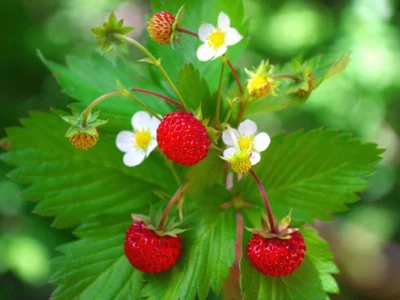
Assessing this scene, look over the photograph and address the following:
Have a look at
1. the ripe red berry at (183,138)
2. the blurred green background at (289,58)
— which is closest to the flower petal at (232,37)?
the ripe red berry at (183,138)

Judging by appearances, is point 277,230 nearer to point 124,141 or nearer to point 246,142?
point 246,142

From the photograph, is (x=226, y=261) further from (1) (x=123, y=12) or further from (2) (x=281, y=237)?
(1) (x=123, y=12)

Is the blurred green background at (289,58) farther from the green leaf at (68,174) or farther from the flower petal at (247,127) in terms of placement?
the flower petal at (247,127)

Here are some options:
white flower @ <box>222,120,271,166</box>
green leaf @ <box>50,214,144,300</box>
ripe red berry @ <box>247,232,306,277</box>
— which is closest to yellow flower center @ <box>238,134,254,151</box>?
white flower @ <box>222,120,271,166</box>

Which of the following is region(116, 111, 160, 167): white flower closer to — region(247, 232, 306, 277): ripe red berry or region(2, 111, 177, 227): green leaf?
region(2, 111, 177, 227): green leaf

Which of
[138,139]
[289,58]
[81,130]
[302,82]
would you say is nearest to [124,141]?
[138,139]

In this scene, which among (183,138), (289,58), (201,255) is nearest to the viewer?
(183,138)

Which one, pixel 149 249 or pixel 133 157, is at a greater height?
pixel 133 157
